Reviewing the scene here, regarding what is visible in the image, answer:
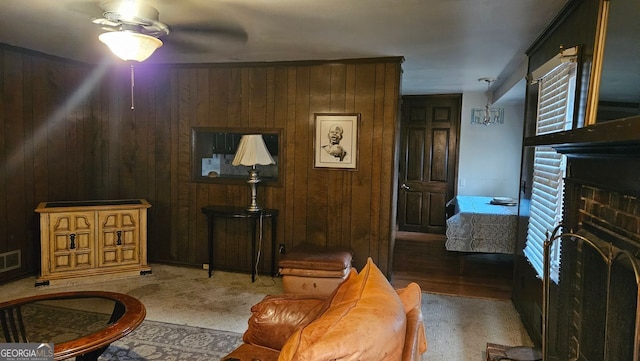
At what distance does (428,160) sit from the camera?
6.34m

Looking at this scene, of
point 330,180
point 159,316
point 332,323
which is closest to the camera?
point 332,323

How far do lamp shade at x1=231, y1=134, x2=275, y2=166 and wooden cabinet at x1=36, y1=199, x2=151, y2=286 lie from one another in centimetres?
117

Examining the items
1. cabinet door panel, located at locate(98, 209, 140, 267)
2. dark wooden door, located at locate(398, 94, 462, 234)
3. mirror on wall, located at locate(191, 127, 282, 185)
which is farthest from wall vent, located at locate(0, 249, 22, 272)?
dark wooden door, located at locate(398, 94, 462, 234)

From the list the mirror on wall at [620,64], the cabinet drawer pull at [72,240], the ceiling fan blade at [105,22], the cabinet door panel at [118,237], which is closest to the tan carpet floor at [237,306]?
the cabinet door panel at [118,237]

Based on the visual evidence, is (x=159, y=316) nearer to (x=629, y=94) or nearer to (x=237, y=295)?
(x=237, y=295)

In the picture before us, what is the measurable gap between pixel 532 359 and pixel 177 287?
10.0 ft

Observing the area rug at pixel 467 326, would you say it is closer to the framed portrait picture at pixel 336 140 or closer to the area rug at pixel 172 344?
the area rug at pixel 172 344

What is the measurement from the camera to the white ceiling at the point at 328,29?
8.28 ft

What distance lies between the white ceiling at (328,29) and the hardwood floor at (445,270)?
2277 mm

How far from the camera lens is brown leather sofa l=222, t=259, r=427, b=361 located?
109cm

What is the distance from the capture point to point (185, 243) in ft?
15.1

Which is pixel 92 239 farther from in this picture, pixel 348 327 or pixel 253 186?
pixel 348 327

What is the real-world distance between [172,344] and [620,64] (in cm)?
294

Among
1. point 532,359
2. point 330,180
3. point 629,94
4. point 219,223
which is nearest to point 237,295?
point 219,223
